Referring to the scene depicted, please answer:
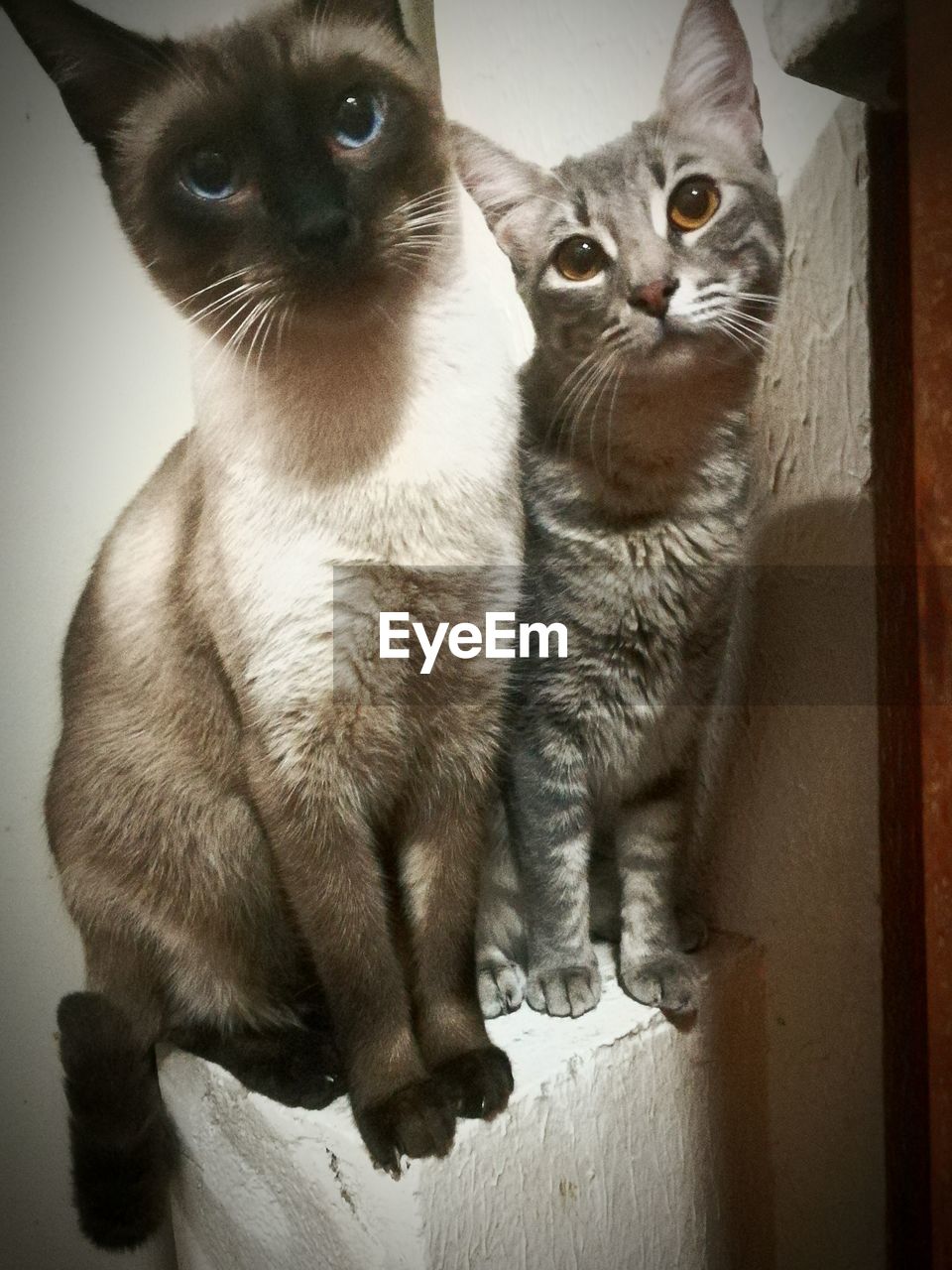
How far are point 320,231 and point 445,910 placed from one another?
0.59 meters

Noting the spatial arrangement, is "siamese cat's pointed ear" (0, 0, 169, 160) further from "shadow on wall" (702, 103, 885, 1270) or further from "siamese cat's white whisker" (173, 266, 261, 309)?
"shadow on wall" (702, 103, 885, 1270)

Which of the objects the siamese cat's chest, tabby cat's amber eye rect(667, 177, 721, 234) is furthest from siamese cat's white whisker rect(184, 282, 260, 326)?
tabby cat's amber eye rect(667, 177, 721, 234)

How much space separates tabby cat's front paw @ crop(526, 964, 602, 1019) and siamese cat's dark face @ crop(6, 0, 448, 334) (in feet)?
2.05

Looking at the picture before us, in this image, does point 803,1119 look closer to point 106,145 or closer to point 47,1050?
point 47,1050

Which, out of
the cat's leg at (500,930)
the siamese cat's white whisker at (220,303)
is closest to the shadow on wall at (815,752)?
the cat's leg at (500,930)

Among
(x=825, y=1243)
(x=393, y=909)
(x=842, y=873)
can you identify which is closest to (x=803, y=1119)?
(x=825, y=1243)

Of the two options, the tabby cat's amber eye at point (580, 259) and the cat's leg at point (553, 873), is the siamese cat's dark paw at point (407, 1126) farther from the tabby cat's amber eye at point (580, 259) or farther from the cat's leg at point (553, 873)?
the tabby cat's amber eye at point (580, 259)

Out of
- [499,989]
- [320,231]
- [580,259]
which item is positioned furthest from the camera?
[499,989]

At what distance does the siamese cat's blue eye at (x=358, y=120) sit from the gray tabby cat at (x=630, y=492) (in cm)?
9

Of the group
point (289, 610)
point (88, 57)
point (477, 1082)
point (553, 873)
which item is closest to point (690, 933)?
point (553, 873)

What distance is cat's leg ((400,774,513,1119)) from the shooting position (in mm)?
889

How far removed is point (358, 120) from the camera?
30.5 inches

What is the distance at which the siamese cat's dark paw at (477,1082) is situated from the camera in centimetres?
83

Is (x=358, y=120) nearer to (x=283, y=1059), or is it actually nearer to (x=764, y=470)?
(x=764, y=470)
